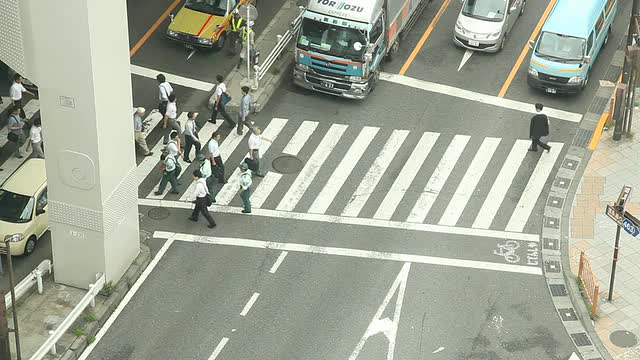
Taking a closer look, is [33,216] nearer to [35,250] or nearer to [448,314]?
[35,250]

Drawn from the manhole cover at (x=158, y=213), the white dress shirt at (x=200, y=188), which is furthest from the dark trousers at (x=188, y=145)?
the white dress shirt at (x=200, y=188)

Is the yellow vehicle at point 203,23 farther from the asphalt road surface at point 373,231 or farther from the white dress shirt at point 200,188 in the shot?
the white dress shirt at point 200,188

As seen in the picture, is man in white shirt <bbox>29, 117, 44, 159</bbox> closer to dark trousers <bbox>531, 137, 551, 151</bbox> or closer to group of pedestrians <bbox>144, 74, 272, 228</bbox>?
group of pedestrians <bbox>144, 74, 272, 228</bbox>

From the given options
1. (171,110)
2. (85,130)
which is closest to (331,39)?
(171,110)

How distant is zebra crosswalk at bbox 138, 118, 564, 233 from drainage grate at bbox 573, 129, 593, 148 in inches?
27.3

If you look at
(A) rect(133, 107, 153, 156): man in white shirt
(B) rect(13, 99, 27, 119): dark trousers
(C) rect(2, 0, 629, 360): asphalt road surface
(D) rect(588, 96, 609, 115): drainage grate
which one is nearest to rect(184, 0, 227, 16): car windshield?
(C) rect(2, 0, 629, 360): asphalt road surface

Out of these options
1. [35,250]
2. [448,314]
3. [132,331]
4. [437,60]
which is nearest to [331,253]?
[448,314]

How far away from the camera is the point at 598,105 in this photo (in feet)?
138

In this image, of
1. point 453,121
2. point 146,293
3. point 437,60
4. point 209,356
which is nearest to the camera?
point 209,356

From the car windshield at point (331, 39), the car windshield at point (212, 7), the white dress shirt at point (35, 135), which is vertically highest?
the car windshield at point (331, 39)

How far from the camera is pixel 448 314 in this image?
108ft

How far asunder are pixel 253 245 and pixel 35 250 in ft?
20.4

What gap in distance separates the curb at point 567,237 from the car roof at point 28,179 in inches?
582

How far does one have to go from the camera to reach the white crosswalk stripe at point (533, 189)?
36.5 m
